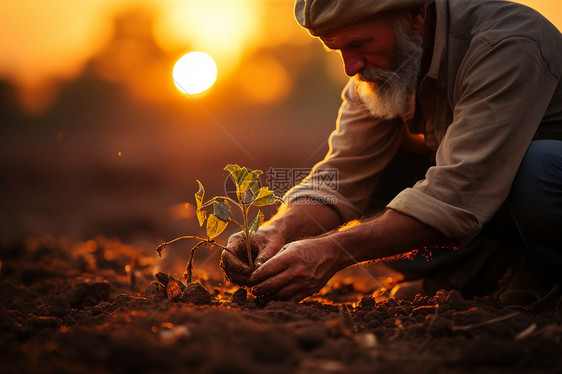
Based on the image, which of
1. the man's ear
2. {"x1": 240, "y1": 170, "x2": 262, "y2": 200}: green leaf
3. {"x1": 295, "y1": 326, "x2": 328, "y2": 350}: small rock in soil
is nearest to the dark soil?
{"x1": 295, "y1": 326, "x2": 328, "y2": 350}: small rock in soil

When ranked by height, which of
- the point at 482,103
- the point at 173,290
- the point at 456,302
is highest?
the point at 482,103

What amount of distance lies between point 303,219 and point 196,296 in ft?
2.81

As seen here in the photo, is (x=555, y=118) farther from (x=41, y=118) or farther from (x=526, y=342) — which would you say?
(x=41, y=118)

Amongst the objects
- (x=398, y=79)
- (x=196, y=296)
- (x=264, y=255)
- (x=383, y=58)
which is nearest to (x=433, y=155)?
(x=398, y=79)

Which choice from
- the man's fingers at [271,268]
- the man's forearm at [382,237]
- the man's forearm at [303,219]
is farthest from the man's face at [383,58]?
the man's fingers at [271,268]

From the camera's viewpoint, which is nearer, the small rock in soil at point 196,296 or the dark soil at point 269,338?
the dark soil at point 269,338

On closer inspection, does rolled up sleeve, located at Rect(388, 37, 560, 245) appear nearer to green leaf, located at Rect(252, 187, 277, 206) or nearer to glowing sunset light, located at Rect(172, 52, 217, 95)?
green leaf, located at Rect(252, 187, 277, 206)

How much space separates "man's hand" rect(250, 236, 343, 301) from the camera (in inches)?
78.1

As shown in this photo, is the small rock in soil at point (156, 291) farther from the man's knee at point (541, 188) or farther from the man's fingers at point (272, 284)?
the man's knee at point (541, 188)

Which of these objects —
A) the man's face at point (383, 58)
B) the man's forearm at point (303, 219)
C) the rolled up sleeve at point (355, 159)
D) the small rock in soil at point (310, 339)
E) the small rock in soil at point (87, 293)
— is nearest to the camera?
the small rock in soil at point (310, 339)

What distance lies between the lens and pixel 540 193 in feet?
7.24

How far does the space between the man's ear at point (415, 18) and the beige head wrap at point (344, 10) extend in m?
0.07

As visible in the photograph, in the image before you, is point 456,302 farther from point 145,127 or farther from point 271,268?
point 145,127

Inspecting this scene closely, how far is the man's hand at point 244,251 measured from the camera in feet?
7.20
